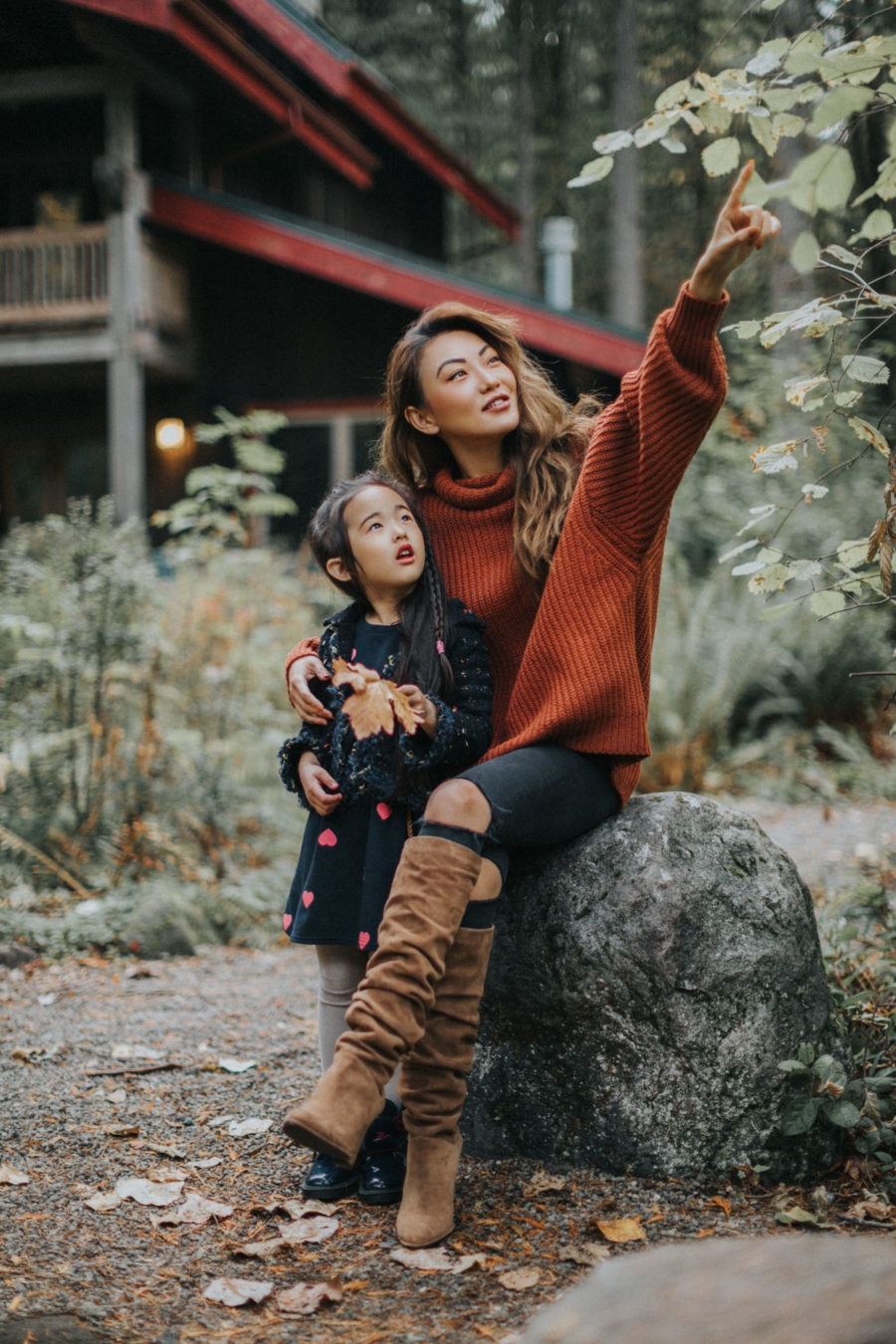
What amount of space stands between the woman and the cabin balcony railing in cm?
893

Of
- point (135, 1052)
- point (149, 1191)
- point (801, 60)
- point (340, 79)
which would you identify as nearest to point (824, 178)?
point (801, 60)

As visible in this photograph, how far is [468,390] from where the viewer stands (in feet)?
8.24

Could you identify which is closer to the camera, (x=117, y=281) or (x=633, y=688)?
(x=633, y=688)

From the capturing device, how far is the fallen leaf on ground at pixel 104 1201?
220 cm

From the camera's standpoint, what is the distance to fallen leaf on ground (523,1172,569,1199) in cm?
221

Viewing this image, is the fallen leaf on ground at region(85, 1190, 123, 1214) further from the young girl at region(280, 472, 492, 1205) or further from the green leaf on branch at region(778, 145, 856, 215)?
the green leaf on branch at region(778, 145, 856, 215)

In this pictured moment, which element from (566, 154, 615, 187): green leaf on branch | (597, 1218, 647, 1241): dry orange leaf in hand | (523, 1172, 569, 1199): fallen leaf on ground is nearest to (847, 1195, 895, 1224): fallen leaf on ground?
(597, 1218, 647, 1241): dry orange leaf in hand

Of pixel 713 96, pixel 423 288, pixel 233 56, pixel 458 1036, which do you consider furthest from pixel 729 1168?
pixel 233 56

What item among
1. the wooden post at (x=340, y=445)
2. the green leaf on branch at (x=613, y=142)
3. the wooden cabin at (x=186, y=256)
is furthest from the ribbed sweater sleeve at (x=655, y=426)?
the wooden post at (x=340, y=445)

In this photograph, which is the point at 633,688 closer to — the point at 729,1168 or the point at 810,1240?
the point at 729,1168

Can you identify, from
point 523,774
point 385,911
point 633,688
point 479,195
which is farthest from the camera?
point 479,195

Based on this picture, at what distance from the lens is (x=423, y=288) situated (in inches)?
413

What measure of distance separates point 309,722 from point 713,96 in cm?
148

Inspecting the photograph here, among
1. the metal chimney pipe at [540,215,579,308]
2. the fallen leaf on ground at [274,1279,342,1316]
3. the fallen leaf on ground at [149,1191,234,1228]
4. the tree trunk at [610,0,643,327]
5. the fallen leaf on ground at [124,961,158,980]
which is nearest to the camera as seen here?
the fallen leaf on ground at [274,1279,342,1316]
